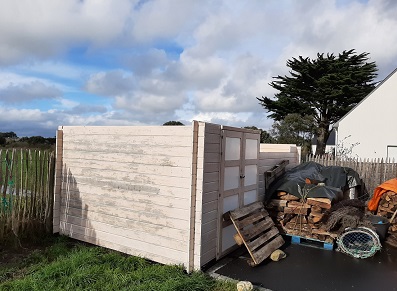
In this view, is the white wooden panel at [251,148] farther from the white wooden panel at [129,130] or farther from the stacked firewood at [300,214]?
the white wooden panel at [129,130]

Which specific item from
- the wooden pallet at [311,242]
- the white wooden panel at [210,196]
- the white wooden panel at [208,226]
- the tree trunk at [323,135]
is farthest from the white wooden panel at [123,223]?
the tree trunk at [323,135]

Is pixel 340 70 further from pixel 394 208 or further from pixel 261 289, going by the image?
pixel 261 289

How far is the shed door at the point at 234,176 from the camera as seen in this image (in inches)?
187

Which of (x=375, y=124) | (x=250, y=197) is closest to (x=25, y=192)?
(x=250, y=197)

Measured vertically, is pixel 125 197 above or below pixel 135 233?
above

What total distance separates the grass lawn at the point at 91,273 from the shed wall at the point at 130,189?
0.37 m

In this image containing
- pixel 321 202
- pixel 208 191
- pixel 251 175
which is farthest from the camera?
pixel 321 202

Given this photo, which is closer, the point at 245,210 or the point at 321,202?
the point at 245,210

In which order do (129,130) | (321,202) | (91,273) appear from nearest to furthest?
(91,273), (129,130), (321,202)

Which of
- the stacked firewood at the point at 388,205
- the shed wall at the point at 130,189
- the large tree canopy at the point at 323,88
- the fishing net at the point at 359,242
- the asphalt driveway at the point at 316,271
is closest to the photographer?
→ the asphalt driveway at the point at 316,271

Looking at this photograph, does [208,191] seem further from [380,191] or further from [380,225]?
[380,191]

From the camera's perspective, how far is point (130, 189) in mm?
5012

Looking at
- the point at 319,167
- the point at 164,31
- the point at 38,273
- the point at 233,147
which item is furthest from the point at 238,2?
the point at 38,273

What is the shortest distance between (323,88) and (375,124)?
27.9 ft
